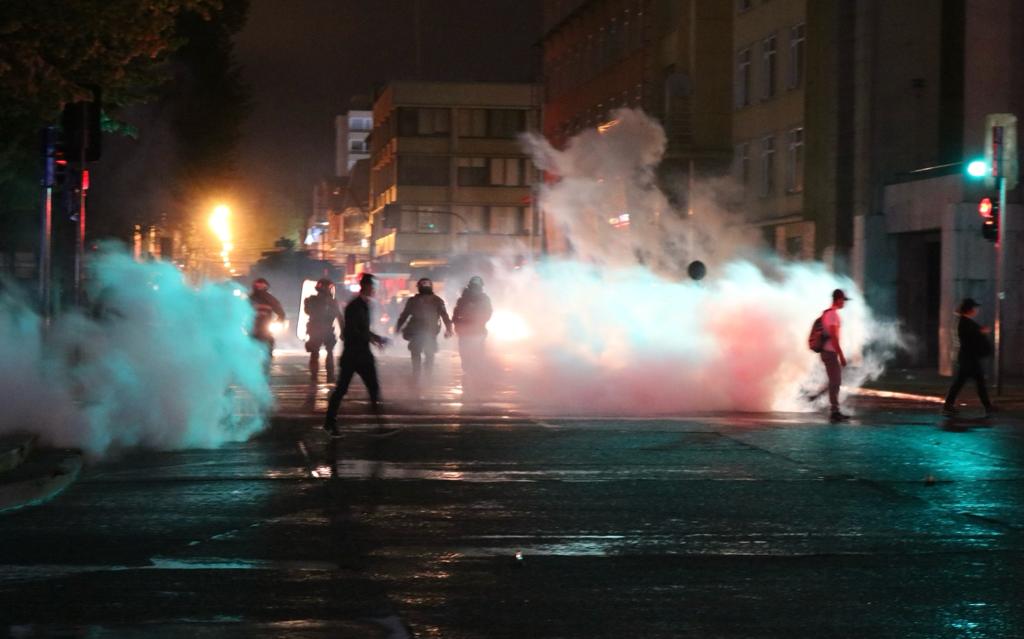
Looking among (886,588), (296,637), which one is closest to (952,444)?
(886,588)

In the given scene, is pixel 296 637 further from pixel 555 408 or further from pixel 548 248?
pixel 548 248

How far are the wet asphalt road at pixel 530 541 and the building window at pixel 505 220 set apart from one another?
91.3 metres

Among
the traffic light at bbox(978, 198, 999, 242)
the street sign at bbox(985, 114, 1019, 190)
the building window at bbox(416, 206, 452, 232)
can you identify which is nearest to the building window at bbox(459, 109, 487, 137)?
the building window at bbox(416, 206, 452, 232)

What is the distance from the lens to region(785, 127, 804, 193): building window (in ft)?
140

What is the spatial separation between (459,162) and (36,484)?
98207 millimetres

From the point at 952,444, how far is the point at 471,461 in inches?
238

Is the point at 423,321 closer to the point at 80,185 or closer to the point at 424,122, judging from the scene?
the point at 80,185

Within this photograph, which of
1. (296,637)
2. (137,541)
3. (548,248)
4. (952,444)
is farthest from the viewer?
(548,248)

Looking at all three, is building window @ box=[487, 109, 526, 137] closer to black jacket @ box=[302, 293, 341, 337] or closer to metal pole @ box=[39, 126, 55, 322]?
black jacket @ box=[302, 293, 341, 337]

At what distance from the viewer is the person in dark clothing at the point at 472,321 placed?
26.4 meters

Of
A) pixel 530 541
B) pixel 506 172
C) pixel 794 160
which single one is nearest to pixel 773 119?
pixel 794 160

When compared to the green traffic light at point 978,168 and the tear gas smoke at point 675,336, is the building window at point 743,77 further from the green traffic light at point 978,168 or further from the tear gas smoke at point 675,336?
the green traffic light at point 978,168

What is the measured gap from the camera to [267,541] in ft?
33.4

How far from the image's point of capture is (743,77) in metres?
47.8
